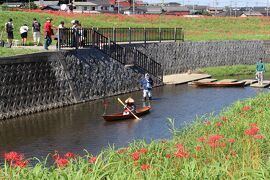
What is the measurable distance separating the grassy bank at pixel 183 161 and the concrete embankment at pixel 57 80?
40.4 ft

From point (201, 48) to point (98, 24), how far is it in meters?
12.7

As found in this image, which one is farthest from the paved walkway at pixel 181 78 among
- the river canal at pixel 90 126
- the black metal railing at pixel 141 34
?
the river canal at pixel 90 126

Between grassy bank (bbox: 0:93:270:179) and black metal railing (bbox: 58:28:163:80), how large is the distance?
680 inches

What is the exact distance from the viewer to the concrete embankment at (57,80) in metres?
26.6

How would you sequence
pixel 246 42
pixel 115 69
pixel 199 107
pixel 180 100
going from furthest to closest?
pixel 246 42 → pixel 115 69 → pixel 180 100 → pixel 199 107

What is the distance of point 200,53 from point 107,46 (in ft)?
56.8

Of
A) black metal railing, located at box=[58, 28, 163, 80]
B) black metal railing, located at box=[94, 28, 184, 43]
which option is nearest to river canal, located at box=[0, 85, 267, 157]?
black metal railing, located at box=[58, 28, 163, 80]

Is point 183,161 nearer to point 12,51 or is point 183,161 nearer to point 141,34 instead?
point 12,51

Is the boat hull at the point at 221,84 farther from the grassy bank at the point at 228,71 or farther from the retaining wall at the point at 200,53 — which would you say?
the grassy bank at the point at 228,71

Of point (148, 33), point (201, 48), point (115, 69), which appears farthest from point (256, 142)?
point (201, 48)

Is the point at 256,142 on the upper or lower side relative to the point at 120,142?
upper

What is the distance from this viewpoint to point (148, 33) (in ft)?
152

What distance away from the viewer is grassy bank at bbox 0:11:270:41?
60216 millimetres

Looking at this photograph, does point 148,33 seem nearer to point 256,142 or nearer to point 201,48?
point 201,48
